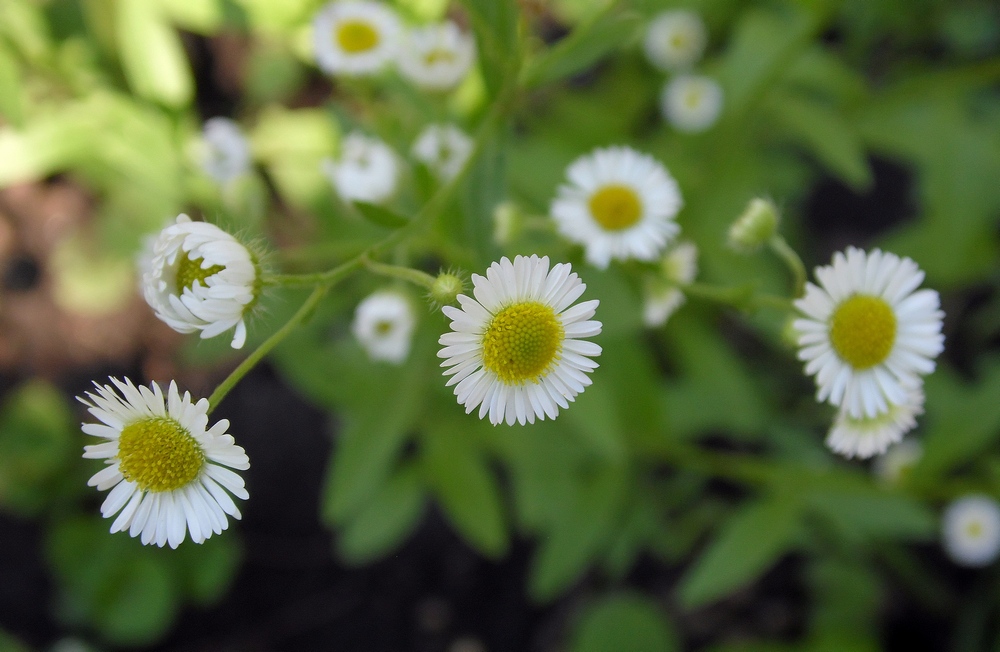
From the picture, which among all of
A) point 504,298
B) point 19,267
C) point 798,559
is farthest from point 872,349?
point 19,267

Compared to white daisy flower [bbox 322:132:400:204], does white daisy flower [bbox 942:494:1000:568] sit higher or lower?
lower

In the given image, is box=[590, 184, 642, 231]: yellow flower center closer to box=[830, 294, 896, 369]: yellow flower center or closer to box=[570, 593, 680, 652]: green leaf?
box=[830, 294, 896, 369]: yellow flower center

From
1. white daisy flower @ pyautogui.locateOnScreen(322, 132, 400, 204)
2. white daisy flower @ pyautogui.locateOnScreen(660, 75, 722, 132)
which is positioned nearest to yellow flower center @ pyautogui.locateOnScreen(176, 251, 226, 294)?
white daisy flower @ pyautogui.locateOnScreen(322, 132, 400, 204)

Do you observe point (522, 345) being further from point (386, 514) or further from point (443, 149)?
point (386, 514)

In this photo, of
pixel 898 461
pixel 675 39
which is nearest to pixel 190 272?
→ pixel 675 39

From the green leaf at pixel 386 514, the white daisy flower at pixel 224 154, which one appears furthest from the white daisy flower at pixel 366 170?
the green leaf at pixel 386 514

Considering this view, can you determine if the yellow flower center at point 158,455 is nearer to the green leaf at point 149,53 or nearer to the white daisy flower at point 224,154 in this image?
the white daisy flower at point 224,154
